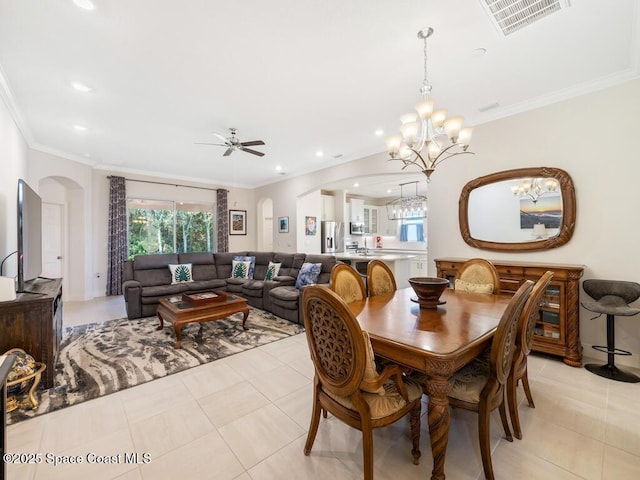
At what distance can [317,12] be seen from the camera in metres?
1.99

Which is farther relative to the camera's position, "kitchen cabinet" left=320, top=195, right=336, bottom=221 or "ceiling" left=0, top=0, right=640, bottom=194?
"kitchen cabinet" left=320, top=195, right=336, bottom=221

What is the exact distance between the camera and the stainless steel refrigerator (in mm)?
8133

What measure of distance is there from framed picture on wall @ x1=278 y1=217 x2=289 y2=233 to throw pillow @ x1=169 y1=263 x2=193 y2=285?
2.56 m

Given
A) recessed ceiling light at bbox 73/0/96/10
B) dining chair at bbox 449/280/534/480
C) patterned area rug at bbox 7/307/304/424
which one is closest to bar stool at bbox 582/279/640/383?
dining chair at bbox 449/280/534/480

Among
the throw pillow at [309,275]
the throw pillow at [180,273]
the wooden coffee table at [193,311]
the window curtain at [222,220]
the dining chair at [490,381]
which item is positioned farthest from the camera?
the window curtain at [222,220]

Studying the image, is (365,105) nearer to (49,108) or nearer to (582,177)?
(582,177)

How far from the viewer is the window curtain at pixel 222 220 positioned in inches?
311

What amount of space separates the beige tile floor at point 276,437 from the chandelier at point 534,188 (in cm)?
199

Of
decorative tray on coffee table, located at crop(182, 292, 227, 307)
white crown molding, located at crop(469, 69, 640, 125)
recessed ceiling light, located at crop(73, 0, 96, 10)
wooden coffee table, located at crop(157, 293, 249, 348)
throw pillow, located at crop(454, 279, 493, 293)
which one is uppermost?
recessed ceiling light, located at crop(73, 0, 96, 10)

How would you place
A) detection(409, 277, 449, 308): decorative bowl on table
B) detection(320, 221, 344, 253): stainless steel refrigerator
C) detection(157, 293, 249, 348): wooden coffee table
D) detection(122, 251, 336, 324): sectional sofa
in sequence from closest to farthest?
1. detection(409, 277, 449, 308): decorative bowl on table
2. detection(157, 293, 249, 348): wooden coffee table
3. detection(122, 251, 336, 324): sectional sofa
4. detection(320, 221, 344, 253): stainless steel refrigerator

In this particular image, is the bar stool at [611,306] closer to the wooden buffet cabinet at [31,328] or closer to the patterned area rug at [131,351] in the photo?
the patterned area rug at [131,351]

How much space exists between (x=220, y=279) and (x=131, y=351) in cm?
268

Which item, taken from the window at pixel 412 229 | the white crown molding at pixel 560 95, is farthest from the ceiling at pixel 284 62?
the window at pixel 412 229

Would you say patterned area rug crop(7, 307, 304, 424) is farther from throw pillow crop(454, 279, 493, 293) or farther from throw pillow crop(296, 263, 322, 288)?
throw pillow crop(454, 279, 493, 293)
